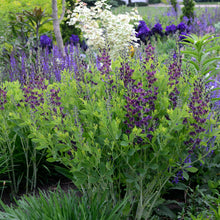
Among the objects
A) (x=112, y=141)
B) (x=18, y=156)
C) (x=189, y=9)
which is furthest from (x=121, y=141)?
(x=189, y=9)

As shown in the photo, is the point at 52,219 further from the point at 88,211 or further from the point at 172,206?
the point at 172,206

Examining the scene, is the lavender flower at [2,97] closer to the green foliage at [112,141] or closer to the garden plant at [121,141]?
the garden plant at [121,141]

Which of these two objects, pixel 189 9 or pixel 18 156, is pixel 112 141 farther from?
pixel 189 9

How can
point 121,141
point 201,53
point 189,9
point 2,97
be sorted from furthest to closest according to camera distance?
point 189,9 < point 201,53 < point 2,97 < point 121,141

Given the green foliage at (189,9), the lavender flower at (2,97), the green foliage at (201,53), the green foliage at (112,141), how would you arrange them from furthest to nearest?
the green foliage at (189,9), the green foliage at (201,53), the lavender flower at (2,97), the green foliage at (112,141)

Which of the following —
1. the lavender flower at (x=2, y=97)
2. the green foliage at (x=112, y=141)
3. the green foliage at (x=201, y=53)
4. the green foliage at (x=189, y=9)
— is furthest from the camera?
the green foliage at (x=189, y=9)

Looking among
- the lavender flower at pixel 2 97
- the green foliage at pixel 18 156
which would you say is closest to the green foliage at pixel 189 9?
the green foliage at pixel 18 156

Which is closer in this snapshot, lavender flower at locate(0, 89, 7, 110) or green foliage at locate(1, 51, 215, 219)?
green foliage at locate(1, 51, 215, 219)

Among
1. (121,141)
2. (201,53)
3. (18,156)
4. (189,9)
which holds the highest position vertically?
(189,9)

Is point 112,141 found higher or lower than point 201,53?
lower

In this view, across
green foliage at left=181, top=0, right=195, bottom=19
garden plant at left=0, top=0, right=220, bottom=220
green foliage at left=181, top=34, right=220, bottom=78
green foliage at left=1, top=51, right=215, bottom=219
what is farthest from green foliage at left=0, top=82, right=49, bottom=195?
green foliage at left=181, top=0, right=195, bottom=19

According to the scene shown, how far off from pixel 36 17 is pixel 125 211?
5.51 metres

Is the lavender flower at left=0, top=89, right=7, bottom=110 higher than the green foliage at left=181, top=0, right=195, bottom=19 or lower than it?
lower

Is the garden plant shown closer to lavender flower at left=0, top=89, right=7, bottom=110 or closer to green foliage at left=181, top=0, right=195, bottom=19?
lavender flower at left=0, top=89, right=7, bottom=110
